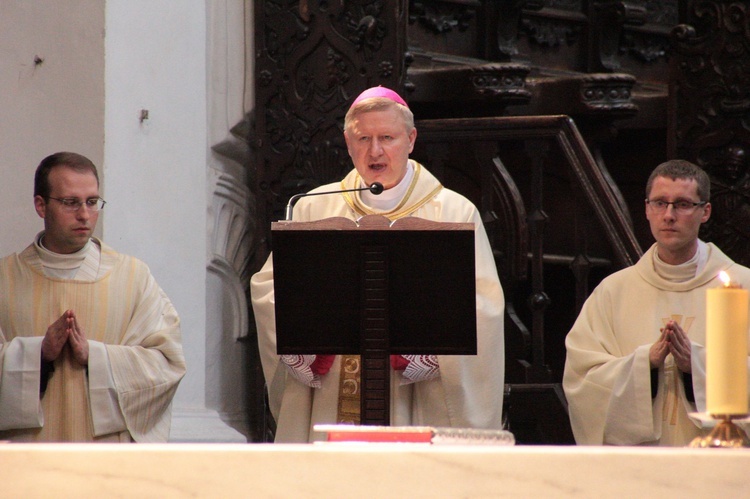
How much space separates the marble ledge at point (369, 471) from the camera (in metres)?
2.19

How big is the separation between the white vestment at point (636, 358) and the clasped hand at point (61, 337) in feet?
6.18

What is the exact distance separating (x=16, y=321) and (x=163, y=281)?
5.43 feet

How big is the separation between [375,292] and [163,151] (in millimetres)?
2955

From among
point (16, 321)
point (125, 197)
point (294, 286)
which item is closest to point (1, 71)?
point (125, 197)

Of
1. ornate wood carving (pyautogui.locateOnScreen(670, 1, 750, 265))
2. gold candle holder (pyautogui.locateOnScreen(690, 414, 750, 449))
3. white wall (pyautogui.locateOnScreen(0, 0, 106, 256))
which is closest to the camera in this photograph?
gold candle holder (pyautogui.locateOnScreen(690, 414, 750, 449))

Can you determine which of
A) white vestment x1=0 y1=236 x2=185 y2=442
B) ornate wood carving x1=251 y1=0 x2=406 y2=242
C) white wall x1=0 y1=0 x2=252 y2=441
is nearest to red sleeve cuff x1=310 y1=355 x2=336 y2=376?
white vestment x1=0 y1=236 x2=185 y2=442

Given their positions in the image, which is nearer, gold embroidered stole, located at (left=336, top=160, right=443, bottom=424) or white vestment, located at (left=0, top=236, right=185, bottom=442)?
white vestment, located at (left=0, top=236, right=185, bottom=442)

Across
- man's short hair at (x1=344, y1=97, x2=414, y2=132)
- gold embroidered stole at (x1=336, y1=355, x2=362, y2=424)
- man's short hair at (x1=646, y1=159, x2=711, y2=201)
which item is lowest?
gold embroidered stole at (x1=336, y1=355, x2=362, y2=424)

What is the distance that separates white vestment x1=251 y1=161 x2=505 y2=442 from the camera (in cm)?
470

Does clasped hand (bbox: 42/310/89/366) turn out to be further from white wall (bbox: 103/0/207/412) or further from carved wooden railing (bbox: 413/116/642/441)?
carved wooden railing (bbox: 413/116/642/441)

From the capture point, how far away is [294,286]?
384cm

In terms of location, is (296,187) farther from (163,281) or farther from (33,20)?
(33,20)

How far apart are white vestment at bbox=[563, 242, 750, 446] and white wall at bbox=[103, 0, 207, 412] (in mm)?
2330

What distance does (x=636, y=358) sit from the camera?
15.4 ft
